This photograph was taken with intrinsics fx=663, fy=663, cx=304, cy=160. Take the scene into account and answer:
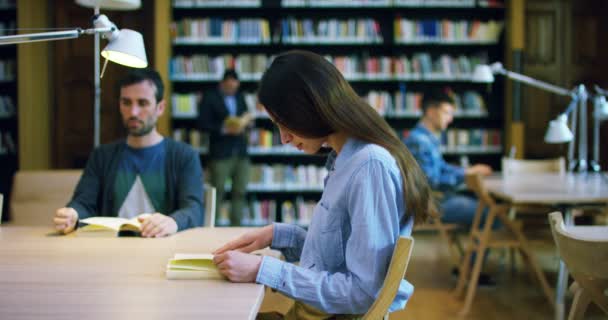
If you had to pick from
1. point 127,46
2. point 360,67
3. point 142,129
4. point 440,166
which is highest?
point 360,67

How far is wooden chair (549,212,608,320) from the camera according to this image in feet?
5.64

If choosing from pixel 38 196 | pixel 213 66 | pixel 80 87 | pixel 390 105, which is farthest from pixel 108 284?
pixel 80 87

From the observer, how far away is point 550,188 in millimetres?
3697

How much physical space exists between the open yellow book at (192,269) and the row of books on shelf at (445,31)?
16.2 ft

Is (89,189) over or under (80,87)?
under

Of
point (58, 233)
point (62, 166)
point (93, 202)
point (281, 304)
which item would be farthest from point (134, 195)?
point (62, 166)

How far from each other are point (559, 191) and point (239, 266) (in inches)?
103

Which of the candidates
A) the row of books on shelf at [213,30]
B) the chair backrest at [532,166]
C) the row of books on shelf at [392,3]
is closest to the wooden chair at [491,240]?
the chair backrest at [532,166]

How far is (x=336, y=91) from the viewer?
1345mm

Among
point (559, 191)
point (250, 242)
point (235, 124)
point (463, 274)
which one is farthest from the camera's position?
point (235, 124)

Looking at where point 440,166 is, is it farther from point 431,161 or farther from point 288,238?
point 288,238

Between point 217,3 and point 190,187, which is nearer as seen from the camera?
point 190,187

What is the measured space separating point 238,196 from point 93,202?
3.36m

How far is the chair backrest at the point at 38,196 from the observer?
275 centimetres
